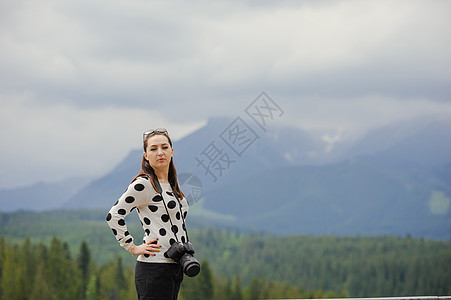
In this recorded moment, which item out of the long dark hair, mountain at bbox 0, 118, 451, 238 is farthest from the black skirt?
mountain at bbox 0, 118, 451, 238

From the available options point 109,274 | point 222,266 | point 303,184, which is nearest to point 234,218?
point 303,184

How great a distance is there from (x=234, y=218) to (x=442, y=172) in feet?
160

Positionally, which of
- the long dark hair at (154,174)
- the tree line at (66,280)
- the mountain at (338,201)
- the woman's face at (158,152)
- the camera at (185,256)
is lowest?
the camera at (185,256)

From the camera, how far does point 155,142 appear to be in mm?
2268

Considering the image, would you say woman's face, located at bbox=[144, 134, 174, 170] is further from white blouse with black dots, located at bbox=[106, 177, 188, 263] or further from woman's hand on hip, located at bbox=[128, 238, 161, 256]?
woman's hand on hip, located at bbox=[128, 238, 161, 256]

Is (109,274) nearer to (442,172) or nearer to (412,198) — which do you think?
(412,198)

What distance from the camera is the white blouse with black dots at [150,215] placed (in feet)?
7.11

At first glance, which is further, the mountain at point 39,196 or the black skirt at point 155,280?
the mountain at point 39,196

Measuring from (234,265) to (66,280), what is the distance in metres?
29.6

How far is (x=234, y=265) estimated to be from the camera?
225 feet

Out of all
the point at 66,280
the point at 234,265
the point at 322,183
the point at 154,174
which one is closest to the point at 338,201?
the point at 322,183

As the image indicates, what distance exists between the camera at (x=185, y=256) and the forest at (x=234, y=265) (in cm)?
3380

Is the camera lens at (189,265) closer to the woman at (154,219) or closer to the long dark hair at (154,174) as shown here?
the woman at (154,219)

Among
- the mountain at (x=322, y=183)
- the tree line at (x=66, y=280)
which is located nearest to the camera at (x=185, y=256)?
the tree line at (x=66, y=280)
